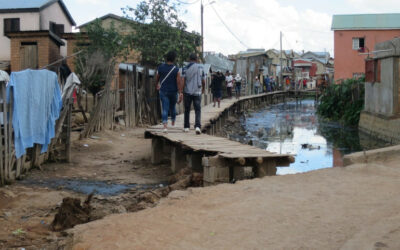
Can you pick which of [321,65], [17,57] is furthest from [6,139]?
[321,65]

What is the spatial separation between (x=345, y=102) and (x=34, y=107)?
18074mm

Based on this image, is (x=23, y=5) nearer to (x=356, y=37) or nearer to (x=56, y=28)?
(x=56, y=28)

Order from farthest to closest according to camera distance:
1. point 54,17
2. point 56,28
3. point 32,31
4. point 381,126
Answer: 1. point 54,17
2. point 56,28
3. point 32,31
4. point 381,126

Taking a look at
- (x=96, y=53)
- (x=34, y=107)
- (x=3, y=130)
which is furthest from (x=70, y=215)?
(x=96, y=53)

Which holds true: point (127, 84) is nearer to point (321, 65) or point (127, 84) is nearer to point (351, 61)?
point (351, 61)

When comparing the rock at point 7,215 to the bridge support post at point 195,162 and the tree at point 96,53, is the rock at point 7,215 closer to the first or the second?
the bridge support post at point 195,162

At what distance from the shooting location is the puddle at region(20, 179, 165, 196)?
7.51 metres

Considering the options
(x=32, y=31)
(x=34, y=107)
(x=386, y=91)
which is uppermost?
(x=32, y=31)

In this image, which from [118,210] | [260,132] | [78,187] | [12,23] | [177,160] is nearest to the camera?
[118,210]

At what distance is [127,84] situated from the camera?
51.2ft

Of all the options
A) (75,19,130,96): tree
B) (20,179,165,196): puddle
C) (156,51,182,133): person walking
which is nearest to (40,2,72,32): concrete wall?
(75,19,130,96): tree

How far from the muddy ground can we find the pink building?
27.9 metres

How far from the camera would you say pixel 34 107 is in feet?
27.6

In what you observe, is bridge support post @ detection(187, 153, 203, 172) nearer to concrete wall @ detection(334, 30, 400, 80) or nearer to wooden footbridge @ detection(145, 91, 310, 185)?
wooden footbridge @ detection(145, 91, 310, 185)
